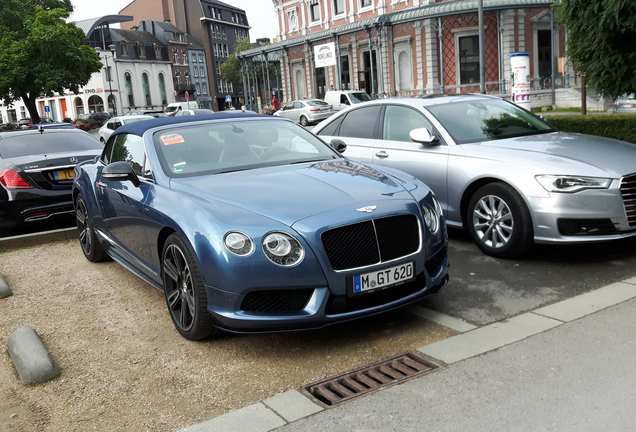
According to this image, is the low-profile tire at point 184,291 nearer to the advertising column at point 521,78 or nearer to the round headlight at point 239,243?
the round headlight at point 239,243

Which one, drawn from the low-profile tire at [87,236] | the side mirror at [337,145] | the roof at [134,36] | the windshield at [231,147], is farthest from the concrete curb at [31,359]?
the roof at [134,36]

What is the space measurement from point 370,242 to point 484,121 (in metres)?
3.42

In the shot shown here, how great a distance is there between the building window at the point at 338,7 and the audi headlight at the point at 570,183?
4709 centimetres

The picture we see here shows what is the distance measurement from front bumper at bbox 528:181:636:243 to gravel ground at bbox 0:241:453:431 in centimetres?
165

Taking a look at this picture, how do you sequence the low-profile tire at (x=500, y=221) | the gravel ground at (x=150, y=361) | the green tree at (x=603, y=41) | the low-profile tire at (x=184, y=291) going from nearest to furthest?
the gravel ground at (x=150, y=361) → the low-profile tire at (x=184, y=291) → the low-profile tire at (x=500, y=221) → the green tree at (x=603, y=41)

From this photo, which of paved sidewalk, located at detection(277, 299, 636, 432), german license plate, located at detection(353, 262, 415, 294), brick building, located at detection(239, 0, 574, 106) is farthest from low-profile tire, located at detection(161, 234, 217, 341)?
brick building, located at detection(239, 0, 574, 106)

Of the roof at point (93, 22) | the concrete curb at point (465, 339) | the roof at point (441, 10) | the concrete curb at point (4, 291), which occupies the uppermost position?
the roof at point (93, 22)

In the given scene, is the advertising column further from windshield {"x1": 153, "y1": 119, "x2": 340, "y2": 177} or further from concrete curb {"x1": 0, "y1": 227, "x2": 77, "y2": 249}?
windshield {"x1": 153, "y1": 119, "x2": 340, "y2": 177}

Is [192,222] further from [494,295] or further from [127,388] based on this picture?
[494,295]

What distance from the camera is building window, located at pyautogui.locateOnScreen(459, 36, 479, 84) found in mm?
39844

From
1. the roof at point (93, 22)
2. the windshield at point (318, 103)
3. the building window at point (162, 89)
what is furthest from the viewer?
the building window at point (162, 89)

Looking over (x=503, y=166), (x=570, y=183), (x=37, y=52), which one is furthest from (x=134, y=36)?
(x=570, y=183)

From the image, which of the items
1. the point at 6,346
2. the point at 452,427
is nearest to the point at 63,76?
the point at 6,346

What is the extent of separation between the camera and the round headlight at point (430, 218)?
14.1 ft
